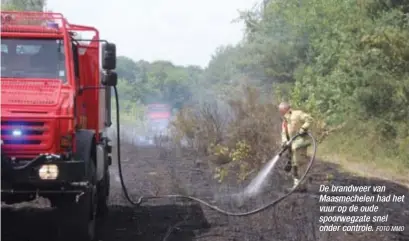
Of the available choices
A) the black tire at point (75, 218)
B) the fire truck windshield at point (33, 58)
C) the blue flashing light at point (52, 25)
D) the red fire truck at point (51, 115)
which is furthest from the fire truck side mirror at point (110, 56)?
the black tire at point (75, 218)

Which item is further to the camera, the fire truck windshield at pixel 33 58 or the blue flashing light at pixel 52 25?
the blue flashing light at pixel 52 25

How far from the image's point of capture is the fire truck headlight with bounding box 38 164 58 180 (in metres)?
8.45

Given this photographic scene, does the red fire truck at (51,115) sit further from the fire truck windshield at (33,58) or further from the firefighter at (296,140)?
the firefighter at (296,140)

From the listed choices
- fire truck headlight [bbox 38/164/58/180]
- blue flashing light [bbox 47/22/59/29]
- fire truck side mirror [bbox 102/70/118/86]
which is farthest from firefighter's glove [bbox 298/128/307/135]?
fire truck headlight [bbox 38/164/58/180]

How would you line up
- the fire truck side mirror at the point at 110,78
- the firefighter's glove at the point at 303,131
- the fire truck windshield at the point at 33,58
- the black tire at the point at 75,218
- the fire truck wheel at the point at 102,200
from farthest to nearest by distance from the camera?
the firefighter's glove at the point at 303,131, the fire truck wheel at the point at 102,200, the fire truck side mirror at the point at 110,78, the fire truck windshield at the point at 33,58, the black tire at the point at 75,218

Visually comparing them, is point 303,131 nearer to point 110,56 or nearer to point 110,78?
point 110,78

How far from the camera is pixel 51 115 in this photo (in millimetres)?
8859

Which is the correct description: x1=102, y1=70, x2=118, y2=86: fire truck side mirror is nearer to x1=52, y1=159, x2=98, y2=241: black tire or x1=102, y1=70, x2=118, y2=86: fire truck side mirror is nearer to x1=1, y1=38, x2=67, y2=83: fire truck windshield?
x1=1, y1=38, x2=67, y2=83: fire truck windshield

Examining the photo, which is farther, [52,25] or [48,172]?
[52,25]

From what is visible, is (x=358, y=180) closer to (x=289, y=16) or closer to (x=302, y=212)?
(x=302, y=212)

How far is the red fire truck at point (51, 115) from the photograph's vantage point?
28.0 feet

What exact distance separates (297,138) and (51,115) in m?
5.81

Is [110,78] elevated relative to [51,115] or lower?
elevated

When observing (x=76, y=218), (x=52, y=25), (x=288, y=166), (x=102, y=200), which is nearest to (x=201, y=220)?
(x=102, y=200)
